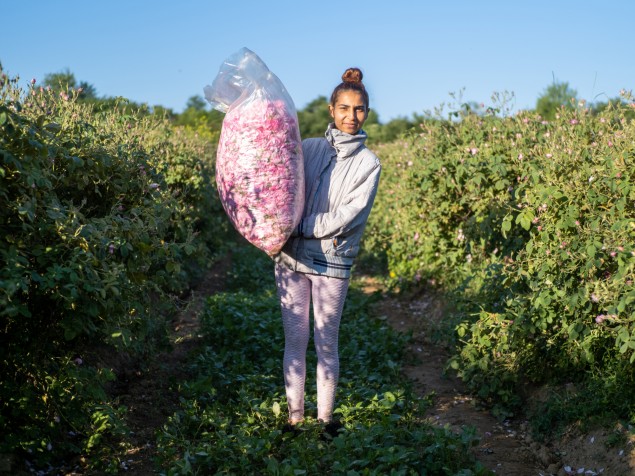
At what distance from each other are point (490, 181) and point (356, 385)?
8.74 ft

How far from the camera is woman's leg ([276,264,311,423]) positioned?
4047 millimetres

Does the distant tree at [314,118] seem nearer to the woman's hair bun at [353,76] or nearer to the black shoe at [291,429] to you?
the woman's hair bun at [353,76]

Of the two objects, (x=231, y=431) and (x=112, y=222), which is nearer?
(x=112, y=222)


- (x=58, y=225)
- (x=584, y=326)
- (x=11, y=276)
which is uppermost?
(x=58, y=225)

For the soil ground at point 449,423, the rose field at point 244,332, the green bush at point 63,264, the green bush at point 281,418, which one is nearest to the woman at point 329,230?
the green bush at point 281,418

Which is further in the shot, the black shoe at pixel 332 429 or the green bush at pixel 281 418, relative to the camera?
the black shoe at pixel 332 429

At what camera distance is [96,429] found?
156 inches

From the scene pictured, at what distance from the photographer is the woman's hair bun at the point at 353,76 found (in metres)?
4.04

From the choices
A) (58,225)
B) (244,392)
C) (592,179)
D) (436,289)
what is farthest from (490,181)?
(58,225)

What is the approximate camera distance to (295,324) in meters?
4.07

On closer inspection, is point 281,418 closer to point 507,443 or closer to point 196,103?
point 507,443

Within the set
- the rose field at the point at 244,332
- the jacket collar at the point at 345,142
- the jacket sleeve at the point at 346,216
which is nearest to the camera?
the rose field at the point at 244,332

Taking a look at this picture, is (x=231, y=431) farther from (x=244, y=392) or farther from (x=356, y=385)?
(x=356, y=385)

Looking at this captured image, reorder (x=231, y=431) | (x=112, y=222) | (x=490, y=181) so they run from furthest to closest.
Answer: (x=490, y=181), (x=231, y=431), (x=112, y=222)
